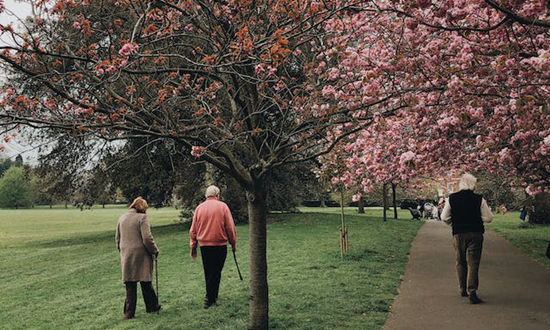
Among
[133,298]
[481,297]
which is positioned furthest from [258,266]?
[481,297]

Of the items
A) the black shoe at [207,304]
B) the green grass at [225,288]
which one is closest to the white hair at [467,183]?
the green grass at [225,288]

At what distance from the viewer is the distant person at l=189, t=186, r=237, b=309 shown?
7.21 metres

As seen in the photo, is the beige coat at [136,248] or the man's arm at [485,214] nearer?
the beige coat at [136,248]

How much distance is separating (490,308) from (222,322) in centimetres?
396

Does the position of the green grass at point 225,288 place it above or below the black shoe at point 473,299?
below

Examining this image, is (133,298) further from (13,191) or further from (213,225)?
(13,191)

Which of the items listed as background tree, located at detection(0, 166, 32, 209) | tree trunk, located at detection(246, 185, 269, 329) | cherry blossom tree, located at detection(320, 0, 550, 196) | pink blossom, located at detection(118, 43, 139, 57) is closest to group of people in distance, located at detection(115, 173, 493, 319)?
cherry blossom tree, located at detection(320, 0, 550, 196)

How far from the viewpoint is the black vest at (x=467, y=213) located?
7.01m

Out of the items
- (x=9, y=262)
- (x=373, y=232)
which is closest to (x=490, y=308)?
(x=373, y=232)

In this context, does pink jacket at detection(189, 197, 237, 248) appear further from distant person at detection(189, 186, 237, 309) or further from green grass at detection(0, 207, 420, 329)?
green grass at detection(0, 207, 420, 329)

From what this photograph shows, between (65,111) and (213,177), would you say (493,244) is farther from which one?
(65,111)

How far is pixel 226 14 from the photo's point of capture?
5652 millimetres

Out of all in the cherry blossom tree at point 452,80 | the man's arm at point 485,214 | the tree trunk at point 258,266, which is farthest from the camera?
the man's arm at point 485,214

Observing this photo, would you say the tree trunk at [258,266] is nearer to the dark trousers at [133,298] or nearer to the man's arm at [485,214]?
the dark trousers at [133,298]
